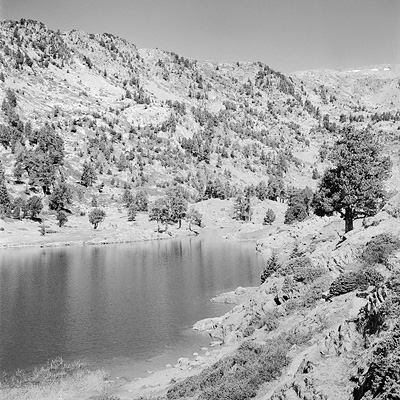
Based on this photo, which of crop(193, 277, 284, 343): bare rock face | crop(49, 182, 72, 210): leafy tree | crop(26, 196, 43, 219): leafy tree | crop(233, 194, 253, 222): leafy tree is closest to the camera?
crop(193, 277, 284, 343): bare rock face

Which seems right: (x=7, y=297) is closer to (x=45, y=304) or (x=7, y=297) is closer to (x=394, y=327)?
(x=45, y=304)

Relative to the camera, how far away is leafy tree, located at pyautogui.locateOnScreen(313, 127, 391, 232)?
5062cm

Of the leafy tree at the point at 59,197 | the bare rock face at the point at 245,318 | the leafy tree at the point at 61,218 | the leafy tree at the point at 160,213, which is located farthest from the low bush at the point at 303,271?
the leafy tree at the point at 59,197

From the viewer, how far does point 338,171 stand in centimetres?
5278

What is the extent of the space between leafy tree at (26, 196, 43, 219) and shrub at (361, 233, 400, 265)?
125 m

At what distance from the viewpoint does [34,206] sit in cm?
13838

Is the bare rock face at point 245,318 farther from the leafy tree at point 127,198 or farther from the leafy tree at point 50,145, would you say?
the leafy tree at point 50,145

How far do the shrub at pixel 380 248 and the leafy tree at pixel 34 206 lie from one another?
125m

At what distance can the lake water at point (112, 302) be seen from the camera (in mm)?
42844

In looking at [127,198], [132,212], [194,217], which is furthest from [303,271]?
[127,198]

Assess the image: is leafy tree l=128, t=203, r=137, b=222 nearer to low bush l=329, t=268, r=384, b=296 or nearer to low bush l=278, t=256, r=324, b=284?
low bush l=278, t=256, r=324, b=284

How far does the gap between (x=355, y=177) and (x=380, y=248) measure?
21235 millimetres

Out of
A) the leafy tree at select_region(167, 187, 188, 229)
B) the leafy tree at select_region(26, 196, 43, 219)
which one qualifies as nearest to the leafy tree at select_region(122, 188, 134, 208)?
the leafy tree at select_region(167, 187, 188, 229)

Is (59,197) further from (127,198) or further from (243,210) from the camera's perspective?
(243,210)
